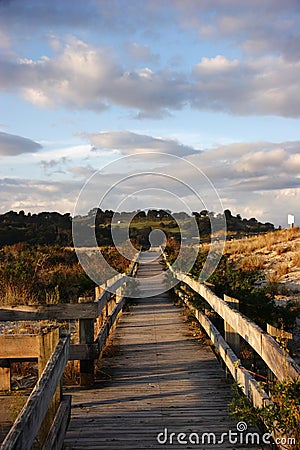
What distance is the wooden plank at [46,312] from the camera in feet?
21.6

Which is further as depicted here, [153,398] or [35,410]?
[153,398]

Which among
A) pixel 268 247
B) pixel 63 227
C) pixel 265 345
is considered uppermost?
pixel 63 227

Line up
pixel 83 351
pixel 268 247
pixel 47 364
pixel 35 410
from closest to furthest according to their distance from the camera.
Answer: pixel 35 410
pixel 47 364
pixel 83 351
pixel 268 247

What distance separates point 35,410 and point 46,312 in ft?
11.8

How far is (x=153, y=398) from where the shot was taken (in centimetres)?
629

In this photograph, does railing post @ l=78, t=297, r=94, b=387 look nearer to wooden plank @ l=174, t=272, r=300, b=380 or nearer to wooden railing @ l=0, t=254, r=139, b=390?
wooden railing @ l=0, t=254, r=139, b=390

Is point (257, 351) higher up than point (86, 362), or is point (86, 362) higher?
point (257, 351)

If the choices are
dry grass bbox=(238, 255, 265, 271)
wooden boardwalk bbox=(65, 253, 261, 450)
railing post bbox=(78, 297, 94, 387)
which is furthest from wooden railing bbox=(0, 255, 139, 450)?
dry grass bbox=(238, 255, 265, 271)

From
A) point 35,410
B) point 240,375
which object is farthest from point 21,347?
point 240,375

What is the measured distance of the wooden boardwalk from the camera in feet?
16.5

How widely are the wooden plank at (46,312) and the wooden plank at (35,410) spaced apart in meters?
2.16

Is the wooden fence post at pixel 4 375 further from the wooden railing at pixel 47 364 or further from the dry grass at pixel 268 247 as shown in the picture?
the dry grass at pixel 268 247

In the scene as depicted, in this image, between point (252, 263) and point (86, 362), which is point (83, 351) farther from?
point (252, 263)

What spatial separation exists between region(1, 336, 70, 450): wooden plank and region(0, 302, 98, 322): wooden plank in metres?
2.16
